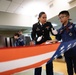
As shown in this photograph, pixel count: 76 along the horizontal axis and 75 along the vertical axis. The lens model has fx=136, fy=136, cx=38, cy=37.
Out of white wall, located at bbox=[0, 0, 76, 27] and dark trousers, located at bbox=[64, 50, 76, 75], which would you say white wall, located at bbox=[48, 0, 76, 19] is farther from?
dark trousers, located at bbox=[64, 50, 76, 75]

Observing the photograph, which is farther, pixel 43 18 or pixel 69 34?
pixel 43 18

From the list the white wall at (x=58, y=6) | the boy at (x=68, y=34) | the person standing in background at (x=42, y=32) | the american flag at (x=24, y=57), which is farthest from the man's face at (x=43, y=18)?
the white wall at (x=58, y=6)

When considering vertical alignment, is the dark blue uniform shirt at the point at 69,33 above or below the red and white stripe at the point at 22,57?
above

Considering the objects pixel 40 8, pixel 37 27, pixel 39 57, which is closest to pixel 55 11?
pixel 40 8

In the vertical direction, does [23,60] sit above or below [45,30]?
below

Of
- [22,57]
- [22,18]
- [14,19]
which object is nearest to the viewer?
[22,57]

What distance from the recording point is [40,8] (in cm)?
694

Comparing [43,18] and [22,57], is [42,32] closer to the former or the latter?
[43,18]

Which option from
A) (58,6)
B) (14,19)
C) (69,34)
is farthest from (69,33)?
(14,19)

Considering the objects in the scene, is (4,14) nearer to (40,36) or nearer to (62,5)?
(62,5)

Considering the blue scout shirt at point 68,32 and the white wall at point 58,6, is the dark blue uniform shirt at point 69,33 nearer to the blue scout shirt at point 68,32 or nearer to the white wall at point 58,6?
the blue scout shirt at point 68,32

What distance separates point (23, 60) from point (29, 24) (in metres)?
7.58

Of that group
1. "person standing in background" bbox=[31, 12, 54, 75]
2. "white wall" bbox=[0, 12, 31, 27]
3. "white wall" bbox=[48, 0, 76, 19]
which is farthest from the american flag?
"white wall" bbox=[0, 12, 31, 27]

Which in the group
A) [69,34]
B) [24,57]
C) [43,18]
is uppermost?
[43,18]
